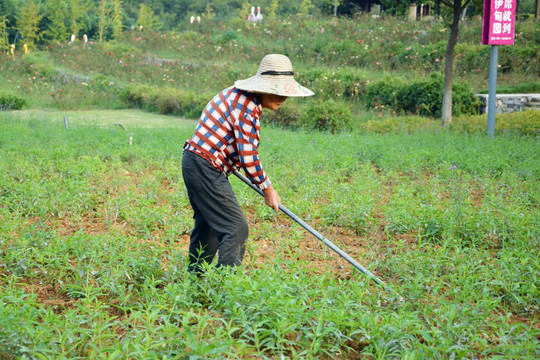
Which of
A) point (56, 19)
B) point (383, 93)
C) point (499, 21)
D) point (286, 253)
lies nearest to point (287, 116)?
point (383, 93)

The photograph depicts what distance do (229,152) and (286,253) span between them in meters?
1.36

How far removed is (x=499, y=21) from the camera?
378 inches

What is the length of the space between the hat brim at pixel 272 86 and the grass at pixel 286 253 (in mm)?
1043

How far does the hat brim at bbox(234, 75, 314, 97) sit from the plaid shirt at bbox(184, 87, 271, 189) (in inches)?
3.0

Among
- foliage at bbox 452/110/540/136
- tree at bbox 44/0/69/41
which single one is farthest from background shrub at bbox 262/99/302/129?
tree at bbox 44/0/69/41

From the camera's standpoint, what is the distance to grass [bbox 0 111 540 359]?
2684mm

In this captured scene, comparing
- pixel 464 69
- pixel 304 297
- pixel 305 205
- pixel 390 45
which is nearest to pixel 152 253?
pixel 304 297

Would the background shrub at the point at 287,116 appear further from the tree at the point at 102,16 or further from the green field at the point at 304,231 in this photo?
the tree at the point at 102,16

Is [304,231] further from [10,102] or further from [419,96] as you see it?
[10,102]

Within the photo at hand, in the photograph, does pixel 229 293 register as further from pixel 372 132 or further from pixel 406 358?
pixel 372 132

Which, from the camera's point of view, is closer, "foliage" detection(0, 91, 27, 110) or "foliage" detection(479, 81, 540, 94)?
"foliage" detection(479, 81, 540, 94)

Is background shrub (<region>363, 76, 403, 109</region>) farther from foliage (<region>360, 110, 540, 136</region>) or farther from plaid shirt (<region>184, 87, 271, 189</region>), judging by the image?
plaid shirt (<region>184, 87, 271, 189</region>)

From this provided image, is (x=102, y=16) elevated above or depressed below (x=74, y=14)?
below

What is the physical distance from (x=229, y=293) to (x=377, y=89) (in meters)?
11.4
